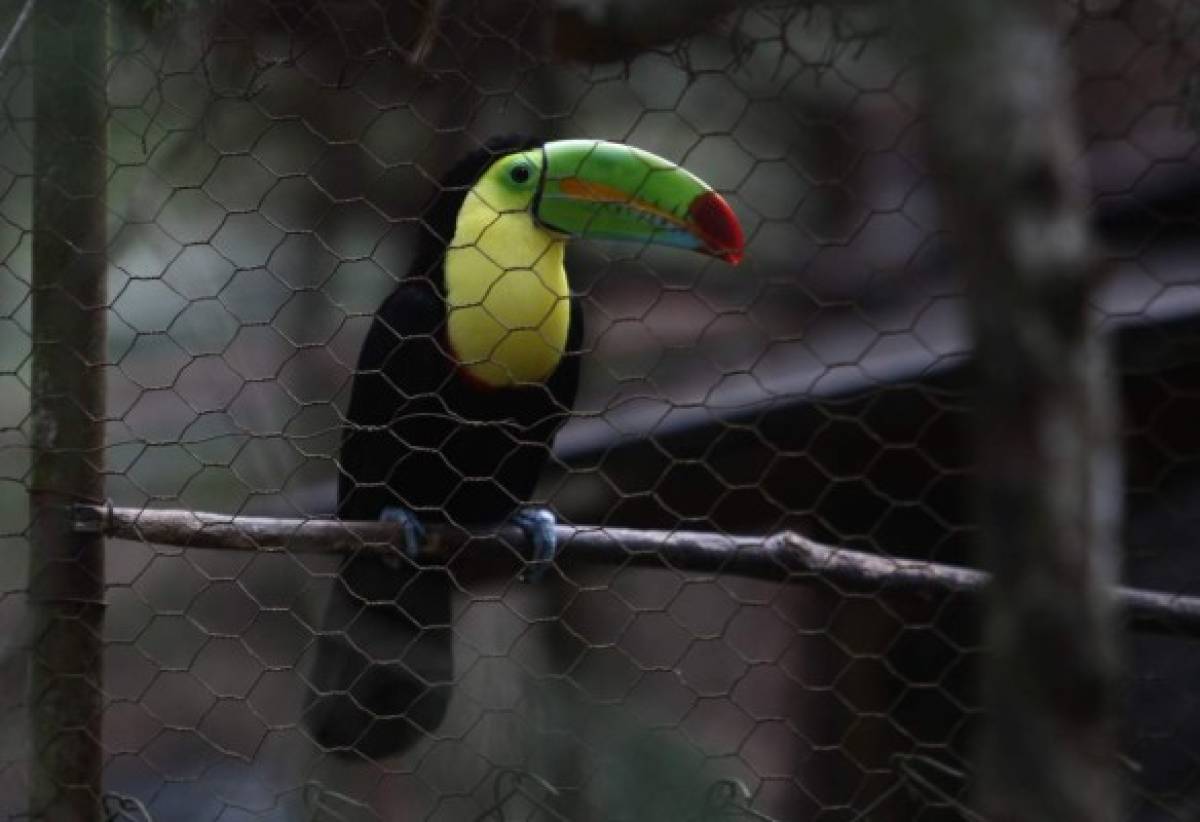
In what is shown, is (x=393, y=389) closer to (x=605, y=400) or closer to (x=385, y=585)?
(x=385, y=585)

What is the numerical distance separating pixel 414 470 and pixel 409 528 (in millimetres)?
214

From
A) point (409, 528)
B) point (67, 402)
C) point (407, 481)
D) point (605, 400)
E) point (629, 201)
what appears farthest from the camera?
point (605, 400)

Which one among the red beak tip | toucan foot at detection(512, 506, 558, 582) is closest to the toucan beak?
the red beak tip

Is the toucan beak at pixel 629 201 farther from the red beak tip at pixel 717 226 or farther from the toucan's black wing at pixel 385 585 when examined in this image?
the toucan's black wing at pixel 385 585

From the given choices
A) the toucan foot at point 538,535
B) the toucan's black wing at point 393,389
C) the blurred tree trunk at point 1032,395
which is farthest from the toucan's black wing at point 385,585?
the blurred tree trunk at point 1032,395

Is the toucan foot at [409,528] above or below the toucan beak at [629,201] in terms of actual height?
below

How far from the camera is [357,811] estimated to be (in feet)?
7.47

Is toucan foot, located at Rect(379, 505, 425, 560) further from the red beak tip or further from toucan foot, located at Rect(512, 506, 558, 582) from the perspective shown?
the red beak tip

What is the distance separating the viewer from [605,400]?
9.30ft

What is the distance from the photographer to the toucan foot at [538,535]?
5.71ft

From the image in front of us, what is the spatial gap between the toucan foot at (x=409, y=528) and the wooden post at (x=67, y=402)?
0.31 meters

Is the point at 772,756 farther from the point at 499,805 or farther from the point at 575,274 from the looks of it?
the point at 499,805

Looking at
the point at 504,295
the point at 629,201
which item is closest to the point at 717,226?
the point at 629,201

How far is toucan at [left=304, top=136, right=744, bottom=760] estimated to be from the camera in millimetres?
1748
